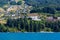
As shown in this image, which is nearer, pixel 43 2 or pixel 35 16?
pixel 35 16

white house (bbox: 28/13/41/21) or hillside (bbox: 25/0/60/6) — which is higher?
hillside (bbox: 25/0/60/6)

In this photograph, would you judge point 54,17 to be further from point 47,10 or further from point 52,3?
point 52,3

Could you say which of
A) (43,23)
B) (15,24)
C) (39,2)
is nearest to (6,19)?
(15,24)

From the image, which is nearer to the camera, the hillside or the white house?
the white house

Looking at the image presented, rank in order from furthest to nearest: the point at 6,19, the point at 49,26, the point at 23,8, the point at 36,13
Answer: the point at 23,8 → the point at 36,13 → the point at 6,19 → the point at 49,26

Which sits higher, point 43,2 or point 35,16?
point 43,2

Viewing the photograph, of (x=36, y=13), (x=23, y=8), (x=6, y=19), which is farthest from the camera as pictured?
(x=23, y=8)

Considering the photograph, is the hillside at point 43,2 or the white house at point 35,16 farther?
the hillside at point 43,2

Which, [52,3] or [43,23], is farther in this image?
[52,3]

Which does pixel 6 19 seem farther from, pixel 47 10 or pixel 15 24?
pixel 47 10

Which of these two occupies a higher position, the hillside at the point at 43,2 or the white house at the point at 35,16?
the hillside at the point at 43,2
